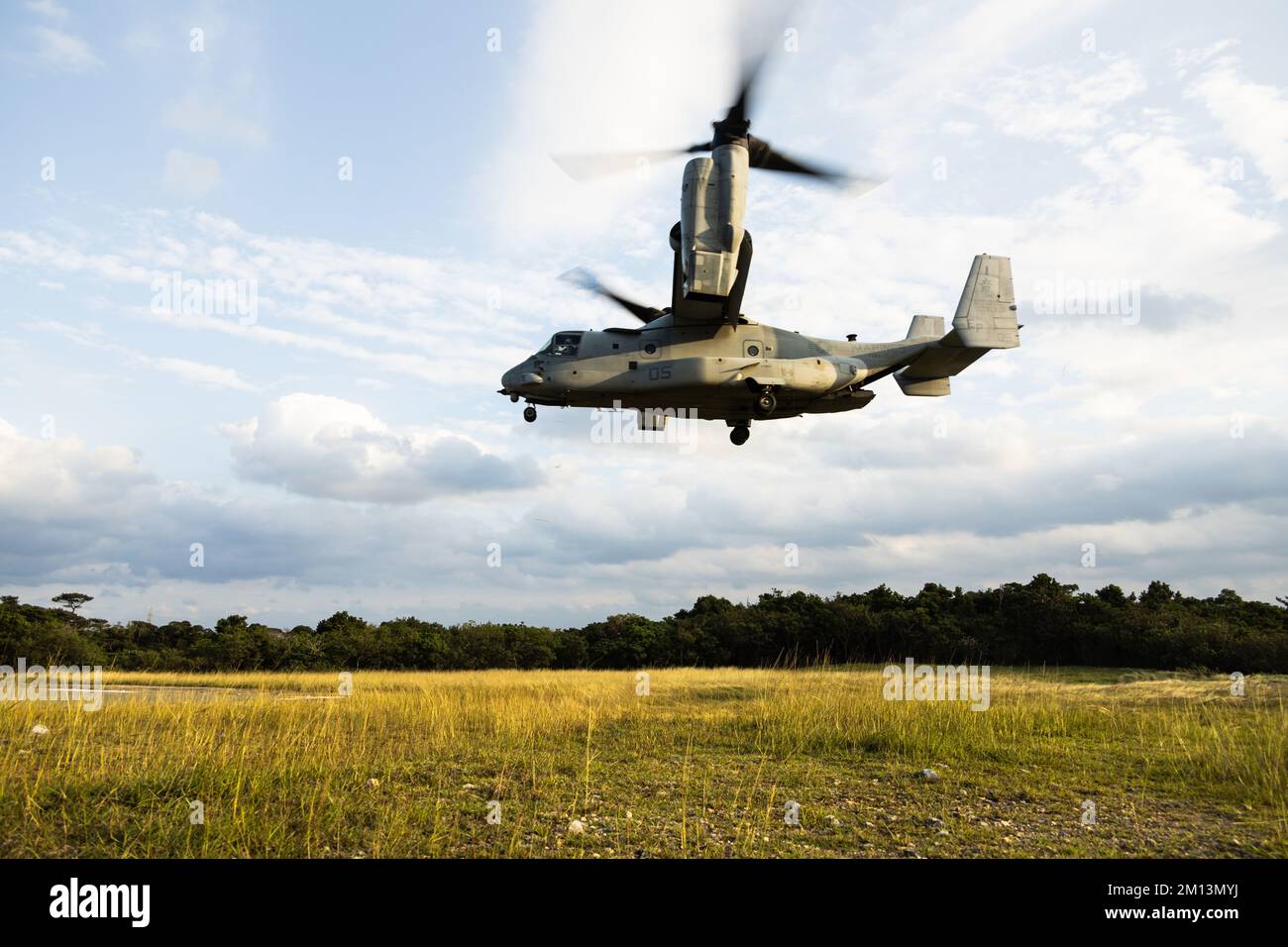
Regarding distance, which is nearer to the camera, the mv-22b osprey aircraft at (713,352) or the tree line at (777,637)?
the mv-22b osprey aircraft at (713,352)

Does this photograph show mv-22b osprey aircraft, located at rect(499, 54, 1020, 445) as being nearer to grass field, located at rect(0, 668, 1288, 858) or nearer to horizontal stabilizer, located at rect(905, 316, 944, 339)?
horizontal stabilizer, located at rect(905, 316, 944, 339)

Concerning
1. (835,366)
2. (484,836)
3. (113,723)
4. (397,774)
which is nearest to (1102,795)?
(484,836)

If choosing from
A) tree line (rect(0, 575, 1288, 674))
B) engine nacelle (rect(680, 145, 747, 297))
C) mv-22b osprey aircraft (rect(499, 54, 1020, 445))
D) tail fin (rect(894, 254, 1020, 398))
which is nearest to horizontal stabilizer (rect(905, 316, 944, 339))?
tail fin (rect(894, 254, 1020, 398))

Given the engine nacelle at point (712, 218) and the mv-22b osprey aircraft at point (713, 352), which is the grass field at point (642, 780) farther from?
the engine nacelle at point (712, 218)

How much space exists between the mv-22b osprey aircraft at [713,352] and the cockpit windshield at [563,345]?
0.02 metres

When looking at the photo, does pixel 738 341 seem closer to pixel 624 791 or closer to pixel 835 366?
pixel 835 366

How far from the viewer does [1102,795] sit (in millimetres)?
8859

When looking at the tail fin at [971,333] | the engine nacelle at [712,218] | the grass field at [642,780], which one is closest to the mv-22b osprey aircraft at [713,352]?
the engine nacelle at [712,218]

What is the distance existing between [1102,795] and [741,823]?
4.50 metres

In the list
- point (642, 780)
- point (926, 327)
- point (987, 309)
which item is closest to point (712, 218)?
point (926, 327)

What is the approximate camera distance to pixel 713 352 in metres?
16.8

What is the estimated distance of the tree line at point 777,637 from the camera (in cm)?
3488

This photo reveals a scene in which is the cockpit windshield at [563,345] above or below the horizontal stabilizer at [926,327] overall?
below

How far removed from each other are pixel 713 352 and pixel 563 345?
124 inches
